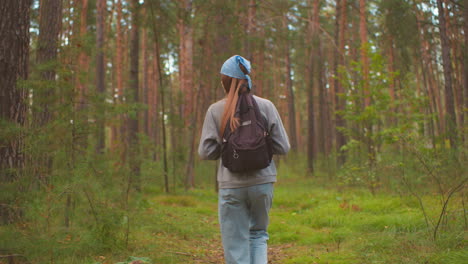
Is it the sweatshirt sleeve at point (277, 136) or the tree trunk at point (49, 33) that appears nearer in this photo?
the sweatshirt sleeve at point (277, 136)

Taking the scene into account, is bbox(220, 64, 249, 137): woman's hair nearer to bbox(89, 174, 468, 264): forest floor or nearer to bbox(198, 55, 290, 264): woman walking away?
bbox(198, 55, 290, 264): woman walking away

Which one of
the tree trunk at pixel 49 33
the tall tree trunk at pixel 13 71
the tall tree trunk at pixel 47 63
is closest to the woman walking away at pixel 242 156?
the tall tree trunk at pixel 47 63

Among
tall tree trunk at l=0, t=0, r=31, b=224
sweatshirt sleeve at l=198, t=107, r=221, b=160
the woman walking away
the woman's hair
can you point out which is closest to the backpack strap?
the woman walking away

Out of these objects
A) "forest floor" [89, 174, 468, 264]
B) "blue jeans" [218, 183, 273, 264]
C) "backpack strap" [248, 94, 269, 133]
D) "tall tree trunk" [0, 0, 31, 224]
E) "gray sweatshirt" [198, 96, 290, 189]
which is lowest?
"forest floor" [89, 174, 468, 264]

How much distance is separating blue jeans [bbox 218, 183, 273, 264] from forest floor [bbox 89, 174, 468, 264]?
5.72 ft

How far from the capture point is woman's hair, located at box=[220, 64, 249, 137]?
332 cm

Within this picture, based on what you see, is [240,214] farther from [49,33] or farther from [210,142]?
[49,33]

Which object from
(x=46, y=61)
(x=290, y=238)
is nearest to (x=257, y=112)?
(x=290, y=238)

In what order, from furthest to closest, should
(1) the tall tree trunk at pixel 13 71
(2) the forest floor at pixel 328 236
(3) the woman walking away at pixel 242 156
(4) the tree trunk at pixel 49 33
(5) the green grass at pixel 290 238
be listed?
(4) the tree trunk at pixel 49 33 < (1) the tall tree trunk at pixel 13 71 < (2) the forest floor at pixel 328 236 < (5) the green grass at pixel 290 238 < (3) the woman walking away at pixel 242 156

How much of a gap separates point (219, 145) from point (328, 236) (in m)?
3.62

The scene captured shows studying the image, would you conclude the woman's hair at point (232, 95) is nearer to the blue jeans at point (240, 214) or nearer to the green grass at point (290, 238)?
the blue jeans at point (240, 214)

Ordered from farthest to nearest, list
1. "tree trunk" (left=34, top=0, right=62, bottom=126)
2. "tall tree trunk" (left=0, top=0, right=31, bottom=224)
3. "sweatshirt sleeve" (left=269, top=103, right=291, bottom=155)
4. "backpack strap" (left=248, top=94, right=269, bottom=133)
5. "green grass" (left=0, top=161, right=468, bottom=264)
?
"tree trunk" (left=34, top=0, right=62, bottom=126) < "tall tree trunk" (left=0, top=0, right=31, bottom=224) < "green grass" (left=0, top=161, right=468, bottom=264) < "sweatshirt sleeve" (left=269, top=103, right=291, bottom=155) < "backpack strap" (left=248, top=94, right=269, bottom=133)

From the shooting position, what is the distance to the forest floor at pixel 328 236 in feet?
16.3

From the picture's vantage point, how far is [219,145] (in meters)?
3.45
